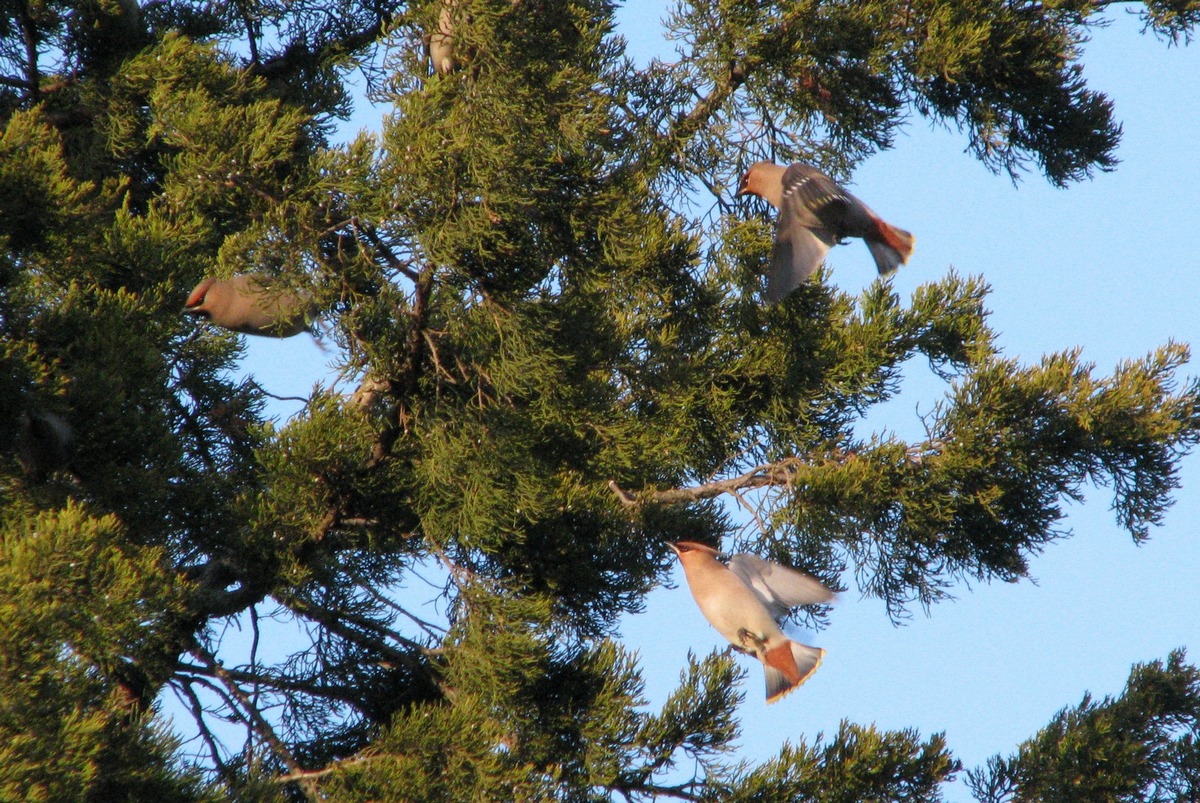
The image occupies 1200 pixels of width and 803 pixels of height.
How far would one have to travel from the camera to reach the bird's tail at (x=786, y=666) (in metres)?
4.25

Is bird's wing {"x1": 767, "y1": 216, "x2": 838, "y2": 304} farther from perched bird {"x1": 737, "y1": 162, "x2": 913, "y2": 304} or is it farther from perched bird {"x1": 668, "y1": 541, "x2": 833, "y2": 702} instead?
perched bird {"x1": 668, "y1": 541, "x2": 833, "y2": 702}

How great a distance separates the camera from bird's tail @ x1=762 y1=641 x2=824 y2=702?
425cm

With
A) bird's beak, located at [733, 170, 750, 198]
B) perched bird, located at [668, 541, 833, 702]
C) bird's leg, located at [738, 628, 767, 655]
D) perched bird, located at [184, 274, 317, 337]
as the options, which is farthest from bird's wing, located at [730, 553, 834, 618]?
perched bird, located at [184, 274, 317, 337]

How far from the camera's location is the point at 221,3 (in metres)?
5.22

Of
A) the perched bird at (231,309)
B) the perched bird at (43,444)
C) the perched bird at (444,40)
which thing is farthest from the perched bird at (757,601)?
the perched bird at (43,444)

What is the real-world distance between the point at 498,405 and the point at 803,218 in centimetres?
118

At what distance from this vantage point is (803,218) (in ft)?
13.5

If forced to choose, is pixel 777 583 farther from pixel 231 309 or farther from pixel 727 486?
pixel 231 309

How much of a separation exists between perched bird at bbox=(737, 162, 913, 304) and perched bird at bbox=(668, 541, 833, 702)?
2.61 feet

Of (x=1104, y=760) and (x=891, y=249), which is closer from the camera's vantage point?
(x=1104, y=760)

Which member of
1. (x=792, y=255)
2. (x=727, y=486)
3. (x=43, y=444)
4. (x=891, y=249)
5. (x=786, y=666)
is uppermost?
(x=43, y=444)

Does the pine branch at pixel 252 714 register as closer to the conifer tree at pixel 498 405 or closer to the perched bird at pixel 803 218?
the conifer tree at pixel 498 405

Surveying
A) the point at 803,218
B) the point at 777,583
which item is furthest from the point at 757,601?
the point at 803,218

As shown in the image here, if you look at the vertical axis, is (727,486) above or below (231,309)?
below
